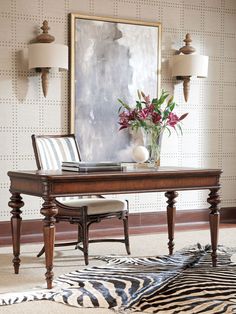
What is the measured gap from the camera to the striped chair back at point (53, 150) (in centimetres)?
513

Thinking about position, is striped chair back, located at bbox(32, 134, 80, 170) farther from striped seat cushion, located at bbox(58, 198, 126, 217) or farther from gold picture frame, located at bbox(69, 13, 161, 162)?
gold picture frame, located at bbox(69, 13, 161, 162)

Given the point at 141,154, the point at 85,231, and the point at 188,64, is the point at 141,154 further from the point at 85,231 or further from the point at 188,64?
the point at 188,64

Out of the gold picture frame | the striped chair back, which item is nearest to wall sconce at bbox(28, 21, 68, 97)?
the gold picture frame

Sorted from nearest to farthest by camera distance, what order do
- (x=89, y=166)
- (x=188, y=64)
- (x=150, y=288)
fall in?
(x=150, y=288) → (x=89, y=166) → (x=188, y=64)

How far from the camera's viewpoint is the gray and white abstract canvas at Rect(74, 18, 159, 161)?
21.0 ft

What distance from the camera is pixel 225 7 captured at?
23.9 feet

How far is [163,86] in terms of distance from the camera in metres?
6.89

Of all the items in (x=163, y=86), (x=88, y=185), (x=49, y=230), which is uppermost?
(x=163, y=86)

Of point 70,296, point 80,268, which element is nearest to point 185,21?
point 80,268

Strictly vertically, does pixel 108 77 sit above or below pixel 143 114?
above

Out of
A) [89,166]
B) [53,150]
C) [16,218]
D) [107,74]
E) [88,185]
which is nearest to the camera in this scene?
[88,185]

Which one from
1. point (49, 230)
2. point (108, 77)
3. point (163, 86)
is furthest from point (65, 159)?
point (163, 86)

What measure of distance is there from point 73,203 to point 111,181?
66 centimetres

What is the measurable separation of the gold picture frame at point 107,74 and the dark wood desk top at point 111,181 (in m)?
1.67
